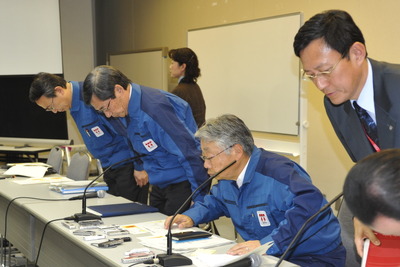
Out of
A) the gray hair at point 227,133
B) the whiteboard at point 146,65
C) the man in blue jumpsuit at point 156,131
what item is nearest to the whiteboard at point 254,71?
the whiteboard at point 146,65

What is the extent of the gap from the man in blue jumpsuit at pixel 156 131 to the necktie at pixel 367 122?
118cm

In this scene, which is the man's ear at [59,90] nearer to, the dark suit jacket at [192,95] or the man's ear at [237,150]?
the dark suit jacket at [192,95]

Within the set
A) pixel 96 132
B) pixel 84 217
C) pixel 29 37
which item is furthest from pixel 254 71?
pixel 29 37

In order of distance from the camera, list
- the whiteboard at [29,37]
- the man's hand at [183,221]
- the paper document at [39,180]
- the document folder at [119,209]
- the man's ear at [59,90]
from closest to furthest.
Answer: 1. the man's hand at [183,221]
2. the document folder at [119,209]
3. the man's ear at [59,90]
4. the paper document at [39,180]
5. the whiteboard at [29,37]

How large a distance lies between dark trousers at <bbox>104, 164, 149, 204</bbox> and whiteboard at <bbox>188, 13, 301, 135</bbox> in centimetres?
140

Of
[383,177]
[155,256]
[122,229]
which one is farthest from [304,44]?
[122,229]

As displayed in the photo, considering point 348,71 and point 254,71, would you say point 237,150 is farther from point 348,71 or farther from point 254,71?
point 254,71

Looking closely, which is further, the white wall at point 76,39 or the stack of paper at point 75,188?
the white wall at point 76,39

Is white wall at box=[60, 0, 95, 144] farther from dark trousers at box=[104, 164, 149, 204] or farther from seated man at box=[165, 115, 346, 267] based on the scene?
seated man at box=[165, 115, 346, 267]

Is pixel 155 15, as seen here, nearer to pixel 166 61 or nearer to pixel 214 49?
pixel 166 61

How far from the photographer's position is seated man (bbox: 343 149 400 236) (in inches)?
33.4

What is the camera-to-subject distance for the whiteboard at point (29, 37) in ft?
20.1

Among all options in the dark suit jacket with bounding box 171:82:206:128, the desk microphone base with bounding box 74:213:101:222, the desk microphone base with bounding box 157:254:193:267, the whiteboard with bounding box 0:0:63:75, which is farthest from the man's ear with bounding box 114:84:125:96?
the whiteboard with bounding box 0:0:63:75

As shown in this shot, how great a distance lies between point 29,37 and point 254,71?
10.4ft
